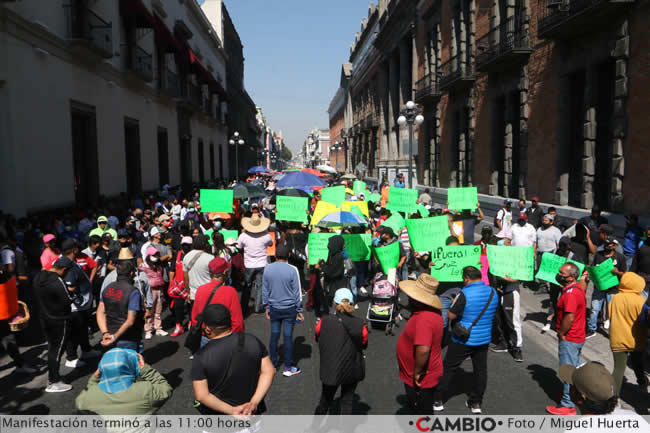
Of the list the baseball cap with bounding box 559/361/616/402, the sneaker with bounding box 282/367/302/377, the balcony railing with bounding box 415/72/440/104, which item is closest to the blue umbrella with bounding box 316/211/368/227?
the sneaker with bounding box 282/367/302/377

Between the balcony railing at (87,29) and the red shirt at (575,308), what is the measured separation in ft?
51.1

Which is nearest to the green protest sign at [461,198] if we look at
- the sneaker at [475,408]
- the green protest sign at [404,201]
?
the green protest sign at [404,201]

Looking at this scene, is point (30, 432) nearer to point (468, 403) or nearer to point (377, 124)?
point (468, 403)

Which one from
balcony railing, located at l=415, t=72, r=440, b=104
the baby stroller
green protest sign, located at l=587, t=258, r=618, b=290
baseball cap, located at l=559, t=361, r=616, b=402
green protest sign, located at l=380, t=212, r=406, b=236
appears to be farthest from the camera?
balcony railing, located at l=415, t=72, r=440, b=104

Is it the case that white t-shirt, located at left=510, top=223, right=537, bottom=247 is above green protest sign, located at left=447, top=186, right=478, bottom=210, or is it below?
below

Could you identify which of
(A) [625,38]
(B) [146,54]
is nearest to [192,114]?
(B) [146,54]

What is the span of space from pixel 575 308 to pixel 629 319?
27.4 inches

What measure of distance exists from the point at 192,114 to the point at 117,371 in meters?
33.0

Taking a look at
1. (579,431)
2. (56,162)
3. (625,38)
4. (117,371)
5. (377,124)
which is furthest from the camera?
(377,124)

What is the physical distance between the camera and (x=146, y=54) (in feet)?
76.5

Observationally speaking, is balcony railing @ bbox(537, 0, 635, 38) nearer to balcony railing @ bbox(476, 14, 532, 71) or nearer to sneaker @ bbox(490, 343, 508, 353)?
balcony railing @ bbox(476, 14, 532, 71)

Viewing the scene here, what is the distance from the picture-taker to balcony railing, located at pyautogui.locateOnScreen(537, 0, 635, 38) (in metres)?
11.4

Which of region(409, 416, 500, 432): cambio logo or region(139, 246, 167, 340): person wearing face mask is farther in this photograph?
region(139, 246, 167, 340): person wearing face mask

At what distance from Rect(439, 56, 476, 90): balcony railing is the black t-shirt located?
20.4m
